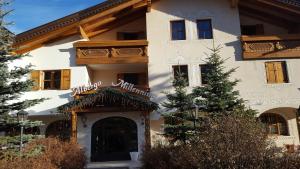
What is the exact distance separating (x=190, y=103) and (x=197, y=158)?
7326 mm

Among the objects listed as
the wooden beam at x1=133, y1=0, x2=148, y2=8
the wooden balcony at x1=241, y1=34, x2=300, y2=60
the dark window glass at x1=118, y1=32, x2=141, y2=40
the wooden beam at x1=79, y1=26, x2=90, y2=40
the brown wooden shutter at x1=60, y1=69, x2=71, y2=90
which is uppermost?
the wooden beam at x1=133, y1=0, x2=148, y2=8

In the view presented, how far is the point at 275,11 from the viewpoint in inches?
803

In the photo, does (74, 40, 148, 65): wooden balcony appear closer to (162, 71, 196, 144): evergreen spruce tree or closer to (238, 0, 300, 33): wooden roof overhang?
(162, 71, 196, 144): evergreen spruce tree

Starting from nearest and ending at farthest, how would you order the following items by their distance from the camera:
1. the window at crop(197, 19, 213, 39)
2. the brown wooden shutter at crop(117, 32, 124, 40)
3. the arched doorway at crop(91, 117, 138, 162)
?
the arched doorway at crop(91, 117, 138, 162), the window at crop(197, 19, 213, 39), the brown wooden shutter at crop(117, 32, 124, 40)

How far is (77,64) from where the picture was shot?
19.6 meters

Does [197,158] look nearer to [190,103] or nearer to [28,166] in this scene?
[28,166]

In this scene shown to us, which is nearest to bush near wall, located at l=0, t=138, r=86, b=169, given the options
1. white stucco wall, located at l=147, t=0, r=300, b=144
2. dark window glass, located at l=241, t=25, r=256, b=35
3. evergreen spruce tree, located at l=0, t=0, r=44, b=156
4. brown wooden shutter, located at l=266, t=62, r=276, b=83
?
evergreen spruce tree, located at l=0, t=0, r=44, b=156

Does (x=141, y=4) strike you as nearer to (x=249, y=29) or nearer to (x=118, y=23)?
(x=118, y=23)

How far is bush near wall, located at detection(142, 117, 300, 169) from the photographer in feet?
26.4

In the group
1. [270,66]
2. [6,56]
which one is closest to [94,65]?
[6,56]

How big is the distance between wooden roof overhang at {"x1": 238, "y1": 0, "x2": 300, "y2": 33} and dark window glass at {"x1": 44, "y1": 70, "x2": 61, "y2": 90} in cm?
1249

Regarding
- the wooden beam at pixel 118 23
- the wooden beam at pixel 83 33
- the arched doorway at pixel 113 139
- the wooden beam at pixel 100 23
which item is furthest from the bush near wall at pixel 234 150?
the wooden beam at pixel 118 23

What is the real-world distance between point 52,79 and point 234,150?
14.0m

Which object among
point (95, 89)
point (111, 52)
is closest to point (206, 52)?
point (111, 52)
